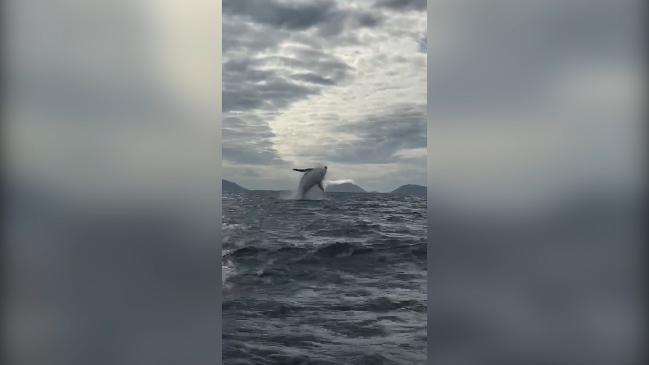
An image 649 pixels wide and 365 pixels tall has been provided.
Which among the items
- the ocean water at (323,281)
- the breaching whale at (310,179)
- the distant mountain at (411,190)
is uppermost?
the breaching whale at (310,179)

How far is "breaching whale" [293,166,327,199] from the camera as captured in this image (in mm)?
3043

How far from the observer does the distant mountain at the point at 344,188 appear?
3.08 meters

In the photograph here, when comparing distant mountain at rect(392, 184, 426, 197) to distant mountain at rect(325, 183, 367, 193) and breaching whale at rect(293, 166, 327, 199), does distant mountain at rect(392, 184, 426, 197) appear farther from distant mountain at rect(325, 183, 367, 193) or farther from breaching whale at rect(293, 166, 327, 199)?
breaching whale at rect(293, 166, 327, 199)

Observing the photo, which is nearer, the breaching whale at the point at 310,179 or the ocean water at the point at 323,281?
the breaching whale at the point at 310,179

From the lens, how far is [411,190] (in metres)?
3.07

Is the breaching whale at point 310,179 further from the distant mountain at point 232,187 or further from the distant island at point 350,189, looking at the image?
the distant mountain at point 232,187

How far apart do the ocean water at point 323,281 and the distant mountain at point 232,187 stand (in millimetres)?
49

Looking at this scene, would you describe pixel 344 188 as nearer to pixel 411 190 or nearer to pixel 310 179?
pixel 310 179

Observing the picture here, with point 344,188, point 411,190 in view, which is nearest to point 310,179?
point 344,188

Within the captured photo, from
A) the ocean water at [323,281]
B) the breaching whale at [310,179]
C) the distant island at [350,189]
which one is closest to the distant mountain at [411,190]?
the distant island at [350,189]

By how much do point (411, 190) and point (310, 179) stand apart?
1.95ft
